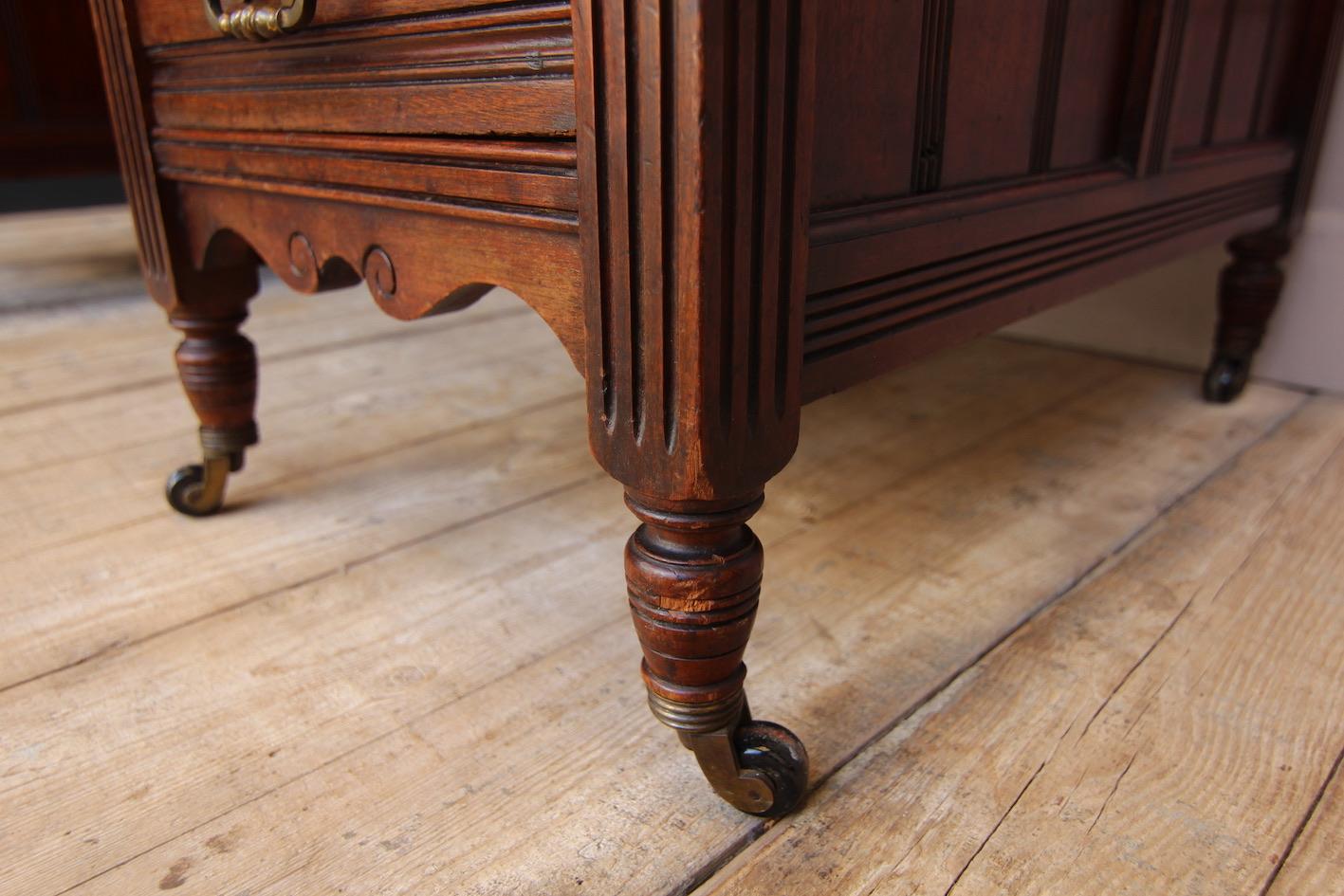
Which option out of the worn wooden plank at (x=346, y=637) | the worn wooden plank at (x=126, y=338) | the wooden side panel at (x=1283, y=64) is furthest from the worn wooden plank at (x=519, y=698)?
the worn wooden plank at (x=126, y=338)

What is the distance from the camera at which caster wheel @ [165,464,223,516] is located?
2.73 ft

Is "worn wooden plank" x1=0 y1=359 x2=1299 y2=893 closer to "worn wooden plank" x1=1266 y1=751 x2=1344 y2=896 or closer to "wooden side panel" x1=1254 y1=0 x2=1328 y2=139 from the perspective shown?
"worn wooden plank" x1=1266 y1=751 x2=1344 y2=896

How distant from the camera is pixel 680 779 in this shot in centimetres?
53

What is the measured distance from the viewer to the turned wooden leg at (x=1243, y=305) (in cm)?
104

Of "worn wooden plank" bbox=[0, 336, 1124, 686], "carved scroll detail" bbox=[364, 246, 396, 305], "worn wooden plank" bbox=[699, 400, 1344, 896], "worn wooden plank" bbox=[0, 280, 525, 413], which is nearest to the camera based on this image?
"worn wooden plank" bbox=[699, 400, 1344, 896]

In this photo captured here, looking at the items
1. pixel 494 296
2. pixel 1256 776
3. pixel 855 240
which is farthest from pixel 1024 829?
pixel 494 296

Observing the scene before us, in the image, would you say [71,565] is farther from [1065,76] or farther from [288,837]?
[1065,76]

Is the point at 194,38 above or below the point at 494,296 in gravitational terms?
above

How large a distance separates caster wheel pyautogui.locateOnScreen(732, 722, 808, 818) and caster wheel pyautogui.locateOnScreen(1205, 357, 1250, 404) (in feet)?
2.70

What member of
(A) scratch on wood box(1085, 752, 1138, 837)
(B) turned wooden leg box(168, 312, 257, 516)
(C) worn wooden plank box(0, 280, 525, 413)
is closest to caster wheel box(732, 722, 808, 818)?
(A) scratch on wood box(1085, 752, 1138, 837)

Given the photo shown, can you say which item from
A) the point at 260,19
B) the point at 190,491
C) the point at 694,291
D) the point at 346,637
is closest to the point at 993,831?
the point at 694,291

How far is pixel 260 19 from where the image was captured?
547 millimetres

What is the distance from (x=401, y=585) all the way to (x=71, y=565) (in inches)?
10.2

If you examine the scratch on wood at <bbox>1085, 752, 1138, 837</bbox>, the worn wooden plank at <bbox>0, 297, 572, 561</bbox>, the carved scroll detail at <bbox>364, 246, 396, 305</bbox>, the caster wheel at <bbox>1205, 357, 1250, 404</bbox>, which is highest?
the carved scroll detail at <bbox>364, 246, 396, 305</bbox>
